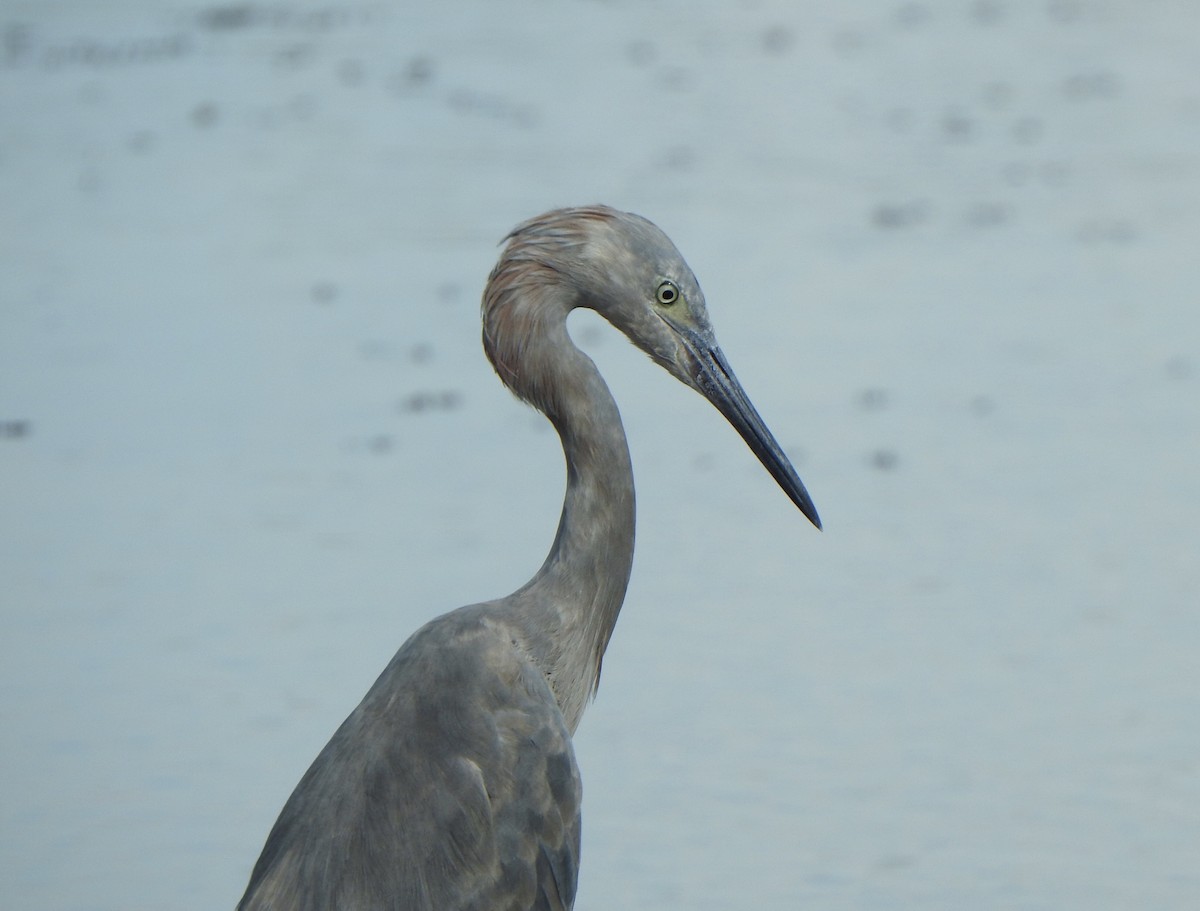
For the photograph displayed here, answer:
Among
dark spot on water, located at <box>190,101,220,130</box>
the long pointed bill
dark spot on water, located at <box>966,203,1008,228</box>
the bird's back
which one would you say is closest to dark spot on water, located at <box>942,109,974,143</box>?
dark spot on water, located at <box>966,203,1008,228</box>

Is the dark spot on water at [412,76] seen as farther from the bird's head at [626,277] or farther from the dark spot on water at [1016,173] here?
the bird's head at [626,277]

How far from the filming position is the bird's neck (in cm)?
405

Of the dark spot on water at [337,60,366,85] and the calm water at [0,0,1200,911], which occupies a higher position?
the calm water at [0,0,1200,911]

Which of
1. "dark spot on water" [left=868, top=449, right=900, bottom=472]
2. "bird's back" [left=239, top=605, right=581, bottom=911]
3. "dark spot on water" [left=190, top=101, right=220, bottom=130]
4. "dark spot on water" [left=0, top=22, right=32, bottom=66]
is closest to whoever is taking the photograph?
"bird's back" [left=239, top=605, right=581, bottom=911]

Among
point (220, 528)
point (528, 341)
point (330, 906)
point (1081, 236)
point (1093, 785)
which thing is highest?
point (528, 341)

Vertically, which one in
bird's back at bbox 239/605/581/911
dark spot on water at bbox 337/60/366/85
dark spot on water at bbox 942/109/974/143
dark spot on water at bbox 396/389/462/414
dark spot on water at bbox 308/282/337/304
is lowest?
dark spot on water at bbox 337/60/366/85

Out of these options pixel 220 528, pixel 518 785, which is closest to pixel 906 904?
pixel 518 785

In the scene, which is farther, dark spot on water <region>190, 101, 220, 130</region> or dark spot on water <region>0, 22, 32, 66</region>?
dark spot on water <region>0, 22, 32, 66</region>

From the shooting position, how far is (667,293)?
4168mm

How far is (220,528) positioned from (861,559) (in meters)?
2.12

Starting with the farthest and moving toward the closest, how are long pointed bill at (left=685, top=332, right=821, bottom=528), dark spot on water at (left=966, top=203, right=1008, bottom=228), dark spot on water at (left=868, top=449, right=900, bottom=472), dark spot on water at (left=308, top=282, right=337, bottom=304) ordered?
dark spot on water at (left=966, top=203, right=1008, bottom=228) < dark spot on water at (left=308, top=282, right=337, bottom=304) < dark spot on water at (left=868, top=449, right=900, bottom=472) < long pointed bill at (left=685, top=332, right=821, bottom=528)

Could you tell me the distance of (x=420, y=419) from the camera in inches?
319

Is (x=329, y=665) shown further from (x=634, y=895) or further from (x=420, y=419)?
(x=420, y=419)

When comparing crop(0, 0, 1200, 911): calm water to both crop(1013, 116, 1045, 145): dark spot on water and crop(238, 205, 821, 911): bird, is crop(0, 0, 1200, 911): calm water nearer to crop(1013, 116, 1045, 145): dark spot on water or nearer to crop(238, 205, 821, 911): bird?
crop(1013, 116, 1045, 145): dark spot on water
